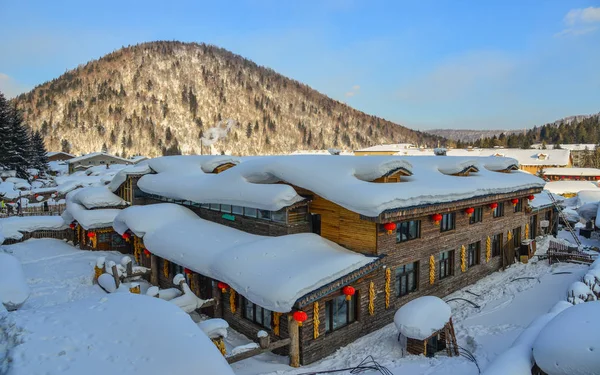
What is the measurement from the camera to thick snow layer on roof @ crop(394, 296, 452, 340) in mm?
10508

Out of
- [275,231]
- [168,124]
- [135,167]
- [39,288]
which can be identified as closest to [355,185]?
→ [275,231]

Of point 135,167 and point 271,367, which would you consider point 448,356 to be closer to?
point 271,367

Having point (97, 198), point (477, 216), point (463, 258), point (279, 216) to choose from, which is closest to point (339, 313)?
point (279, 216)

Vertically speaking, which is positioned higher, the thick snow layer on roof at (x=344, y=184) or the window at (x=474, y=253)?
the thick snow layer on roof at (x=344, y=184)

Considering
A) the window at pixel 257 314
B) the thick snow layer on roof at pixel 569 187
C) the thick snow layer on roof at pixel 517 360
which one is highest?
the thick snow layer on roof at pixel 517 360

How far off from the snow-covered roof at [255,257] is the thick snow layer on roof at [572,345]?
17.8ft

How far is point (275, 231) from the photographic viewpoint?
1427cm

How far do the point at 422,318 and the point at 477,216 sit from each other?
953cm

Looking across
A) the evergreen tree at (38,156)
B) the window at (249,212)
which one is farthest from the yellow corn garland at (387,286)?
the evergreen tree at (38,156)

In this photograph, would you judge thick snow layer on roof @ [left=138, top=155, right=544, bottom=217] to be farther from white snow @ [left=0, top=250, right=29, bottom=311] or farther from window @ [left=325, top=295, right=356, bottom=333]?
white snow @ [left=0, top=250, right=29, bottom=311]

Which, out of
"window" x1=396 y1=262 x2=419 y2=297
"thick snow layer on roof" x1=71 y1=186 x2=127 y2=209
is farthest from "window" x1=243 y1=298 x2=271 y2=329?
"thick snow layer on roof" x1=71 y1=186 x2=127 y2=209

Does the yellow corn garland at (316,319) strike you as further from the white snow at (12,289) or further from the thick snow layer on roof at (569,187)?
the thick snow layer on roof at (569,187)

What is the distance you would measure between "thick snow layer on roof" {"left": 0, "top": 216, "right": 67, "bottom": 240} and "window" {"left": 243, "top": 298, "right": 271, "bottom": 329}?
1928 centimetres

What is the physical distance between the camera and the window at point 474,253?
719 inches
